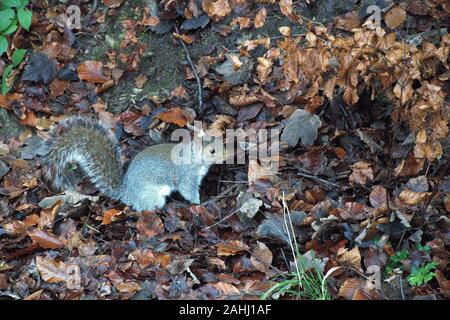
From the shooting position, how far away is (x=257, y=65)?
4.73m

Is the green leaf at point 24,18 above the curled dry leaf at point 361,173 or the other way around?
above

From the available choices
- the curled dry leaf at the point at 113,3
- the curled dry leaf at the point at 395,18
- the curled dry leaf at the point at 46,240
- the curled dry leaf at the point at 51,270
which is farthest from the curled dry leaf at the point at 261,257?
the curled dry leaf at the point at 113,3

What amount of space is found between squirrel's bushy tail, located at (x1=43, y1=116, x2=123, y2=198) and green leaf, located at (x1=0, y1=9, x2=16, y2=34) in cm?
114

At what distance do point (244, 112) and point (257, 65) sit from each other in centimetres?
40

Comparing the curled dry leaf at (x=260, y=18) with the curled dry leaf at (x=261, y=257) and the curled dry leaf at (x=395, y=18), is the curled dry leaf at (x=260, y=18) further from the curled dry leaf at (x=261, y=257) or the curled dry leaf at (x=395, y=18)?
the curled dry leaf at (x=261, y=257)

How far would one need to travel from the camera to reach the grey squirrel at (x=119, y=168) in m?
4.35

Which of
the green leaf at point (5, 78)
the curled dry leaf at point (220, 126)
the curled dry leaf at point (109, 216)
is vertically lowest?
the curled dry leaf at point (109, 216)

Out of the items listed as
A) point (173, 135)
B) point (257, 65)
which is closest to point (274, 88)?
point (257, 65)

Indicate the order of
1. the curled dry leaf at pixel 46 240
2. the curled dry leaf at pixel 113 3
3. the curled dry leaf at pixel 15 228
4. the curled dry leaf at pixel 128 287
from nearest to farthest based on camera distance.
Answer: the curled dry leaf at pixel 128 287
the curled dry leaf at pixel 46 240
the curled dry leaf at pixel 15 228
the curled dry leaf at pixel 113 3

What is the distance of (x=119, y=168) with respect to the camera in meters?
4.50

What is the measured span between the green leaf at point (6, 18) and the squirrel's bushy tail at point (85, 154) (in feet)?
3.75

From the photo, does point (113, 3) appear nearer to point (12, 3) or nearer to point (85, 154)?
point (12, 3)
